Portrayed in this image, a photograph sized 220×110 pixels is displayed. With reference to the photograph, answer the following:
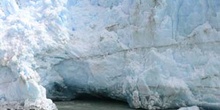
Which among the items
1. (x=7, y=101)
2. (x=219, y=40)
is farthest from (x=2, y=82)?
(x=219, y=40)

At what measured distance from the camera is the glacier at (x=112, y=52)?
6.84 m

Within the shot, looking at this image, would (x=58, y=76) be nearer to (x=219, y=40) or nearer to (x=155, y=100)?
(x=155, y=100)

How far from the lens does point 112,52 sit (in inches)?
297

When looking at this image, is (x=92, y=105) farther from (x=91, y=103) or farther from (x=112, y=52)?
(x=112, y=52)

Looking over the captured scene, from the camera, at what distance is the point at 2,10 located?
25.9ft

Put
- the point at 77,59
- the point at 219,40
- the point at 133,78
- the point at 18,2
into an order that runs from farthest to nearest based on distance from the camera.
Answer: the point at 18,2 < the point at 77,59 < the point at 133,78 < the point at 219,40

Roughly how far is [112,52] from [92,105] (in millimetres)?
957

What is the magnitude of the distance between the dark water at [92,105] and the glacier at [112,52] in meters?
0.16

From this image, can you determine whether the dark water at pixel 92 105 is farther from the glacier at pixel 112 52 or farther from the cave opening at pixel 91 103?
the glacier at pixel 112 52

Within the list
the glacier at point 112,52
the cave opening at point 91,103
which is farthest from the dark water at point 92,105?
the glacier at point 112,52

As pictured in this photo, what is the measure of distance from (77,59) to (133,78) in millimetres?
1106

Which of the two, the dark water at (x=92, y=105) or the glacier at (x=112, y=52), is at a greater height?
the glacier at (x=112, y=52)

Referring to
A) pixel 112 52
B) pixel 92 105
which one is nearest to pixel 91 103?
pixel 92 105

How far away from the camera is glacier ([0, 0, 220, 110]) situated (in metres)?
6.84
